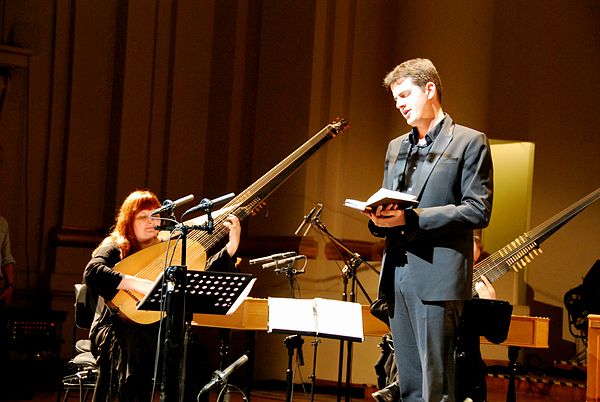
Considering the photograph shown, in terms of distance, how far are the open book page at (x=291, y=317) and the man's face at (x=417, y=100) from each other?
5.89 ft

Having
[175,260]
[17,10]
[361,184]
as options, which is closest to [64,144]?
[17,10]

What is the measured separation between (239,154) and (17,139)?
2.26 metres

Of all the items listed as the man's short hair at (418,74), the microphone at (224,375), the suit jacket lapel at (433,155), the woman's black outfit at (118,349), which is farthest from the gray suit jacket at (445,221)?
→ the woman's black outfit at (118,349)

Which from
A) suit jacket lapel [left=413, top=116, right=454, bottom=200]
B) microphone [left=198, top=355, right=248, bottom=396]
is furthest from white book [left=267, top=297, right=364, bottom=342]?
suit jacket lapel [left=413, top=116, right=454, bottom=200]

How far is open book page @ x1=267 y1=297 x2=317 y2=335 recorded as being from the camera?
519 cm

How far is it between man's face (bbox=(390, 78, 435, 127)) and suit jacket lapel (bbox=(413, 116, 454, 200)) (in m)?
0.12

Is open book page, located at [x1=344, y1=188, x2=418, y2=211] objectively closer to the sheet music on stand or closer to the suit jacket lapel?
the suit jacket lapel

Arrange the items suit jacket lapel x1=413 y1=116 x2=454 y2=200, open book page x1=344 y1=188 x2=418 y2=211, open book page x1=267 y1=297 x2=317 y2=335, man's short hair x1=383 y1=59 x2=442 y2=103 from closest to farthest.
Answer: open book page x1=344 y1=188 x2=418 y2=211, suit jacket lapel x1=413 y1=116 x2=454 y2=200, man's short hair x1=383 y1=59 x2=442 y2=103, open book page x1=267 y1=297 x2=317 y2=335

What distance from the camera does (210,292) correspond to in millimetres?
4703

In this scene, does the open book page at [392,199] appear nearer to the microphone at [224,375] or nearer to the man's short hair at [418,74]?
the man's short hair at [418,74]

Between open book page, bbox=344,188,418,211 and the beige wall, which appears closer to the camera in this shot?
open book page, bbox=344,188,418,211

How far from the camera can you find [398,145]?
393cm

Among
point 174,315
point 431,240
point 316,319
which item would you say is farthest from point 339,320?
point 431,240

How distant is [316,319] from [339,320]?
139mm
